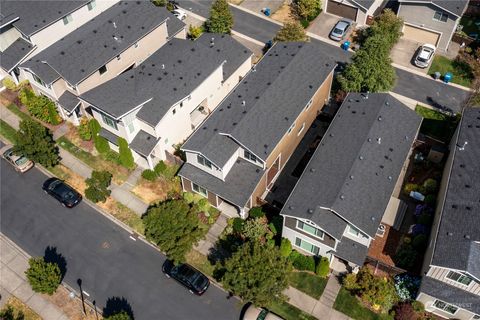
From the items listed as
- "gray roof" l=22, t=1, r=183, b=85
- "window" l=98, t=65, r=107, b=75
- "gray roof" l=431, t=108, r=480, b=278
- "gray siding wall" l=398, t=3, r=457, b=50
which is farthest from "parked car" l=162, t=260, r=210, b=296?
"gray siding wall" l=398, t=3, r=457, b=50

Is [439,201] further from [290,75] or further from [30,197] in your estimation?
[30,197]

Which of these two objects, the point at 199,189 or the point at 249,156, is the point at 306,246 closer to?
the point at 249,156

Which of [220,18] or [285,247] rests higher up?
[220,18]

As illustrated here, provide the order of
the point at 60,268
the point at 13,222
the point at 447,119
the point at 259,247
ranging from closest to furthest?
the point at 259,247, the point at 60,268, the point at 13,222, the point at 447,119

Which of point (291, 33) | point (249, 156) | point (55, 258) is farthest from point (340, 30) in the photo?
point (55, 258)

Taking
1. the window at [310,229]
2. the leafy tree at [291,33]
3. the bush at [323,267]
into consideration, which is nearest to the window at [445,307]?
the bush at [323,267]

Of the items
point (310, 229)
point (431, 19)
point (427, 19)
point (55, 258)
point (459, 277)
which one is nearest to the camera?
point (459, 277)

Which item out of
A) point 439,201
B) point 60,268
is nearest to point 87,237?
point 60,268
